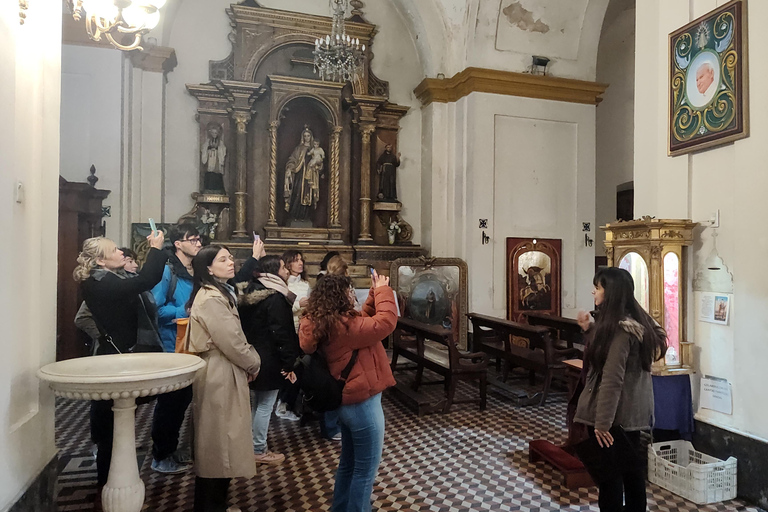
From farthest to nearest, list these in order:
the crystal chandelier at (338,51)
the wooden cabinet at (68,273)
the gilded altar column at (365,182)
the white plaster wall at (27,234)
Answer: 1. the gilded altar column at (365,182)
2. the crystal chandelier at (338,51)
3. the wooden cabinet at (68,273)
4. the white plaster wall at (27,234)

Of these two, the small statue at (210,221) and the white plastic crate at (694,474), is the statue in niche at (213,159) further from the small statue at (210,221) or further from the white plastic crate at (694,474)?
the white plastic crate at (694,474)

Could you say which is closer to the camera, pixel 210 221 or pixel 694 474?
pixel 694 474

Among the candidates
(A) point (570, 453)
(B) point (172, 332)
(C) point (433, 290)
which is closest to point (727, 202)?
(A) point (570, 453)

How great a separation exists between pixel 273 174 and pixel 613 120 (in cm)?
734

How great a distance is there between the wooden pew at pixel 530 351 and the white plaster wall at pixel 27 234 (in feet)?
14.8

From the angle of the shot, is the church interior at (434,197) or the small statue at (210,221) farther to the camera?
the small statue at (210,221)

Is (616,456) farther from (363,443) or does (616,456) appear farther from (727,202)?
(727,202)

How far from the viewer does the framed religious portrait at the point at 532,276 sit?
8.99 meters

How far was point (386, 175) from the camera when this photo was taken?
9508 millimetres

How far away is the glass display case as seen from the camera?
378 centimetres

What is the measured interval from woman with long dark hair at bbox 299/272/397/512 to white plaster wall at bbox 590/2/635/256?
9447 mm

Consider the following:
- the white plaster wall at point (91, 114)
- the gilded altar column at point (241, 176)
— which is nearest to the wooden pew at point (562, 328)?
the gilded altar column at point (241, 176)

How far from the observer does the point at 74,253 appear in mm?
6395

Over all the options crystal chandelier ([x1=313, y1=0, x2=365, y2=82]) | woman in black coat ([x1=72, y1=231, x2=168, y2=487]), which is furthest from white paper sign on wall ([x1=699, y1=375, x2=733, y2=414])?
crystal chandelier ([x1=313, y1=0, x2=365, y2=82])
